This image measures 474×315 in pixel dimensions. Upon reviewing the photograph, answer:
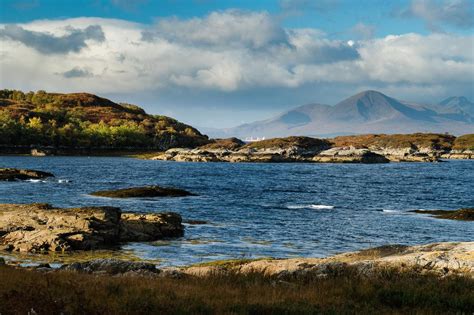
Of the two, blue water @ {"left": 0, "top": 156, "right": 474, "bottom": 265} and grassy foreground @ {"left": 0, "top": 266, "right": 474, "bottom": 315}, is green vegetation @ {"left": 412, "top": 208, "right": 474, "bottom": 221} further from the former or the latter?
grassy foreground @ {"left": 0, "top": 266, "right": 474, "bottom": 315}


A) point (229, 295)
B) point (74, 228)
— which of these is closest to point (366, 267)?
point (229, 295)

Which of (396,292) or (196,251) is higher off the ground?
(396,292)

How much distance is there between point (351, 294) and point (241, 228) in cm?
2853

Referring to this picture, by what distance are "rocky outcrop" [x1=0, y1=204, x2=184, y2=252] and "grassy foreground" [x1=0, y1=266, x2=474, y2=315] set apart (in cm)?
1572

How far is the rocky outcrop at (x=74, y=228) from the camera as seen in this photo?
31.3m

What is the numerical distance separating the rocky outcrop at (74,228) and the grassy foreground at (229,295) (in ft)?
51.6

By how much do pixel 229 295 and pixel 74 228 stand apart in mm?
21917

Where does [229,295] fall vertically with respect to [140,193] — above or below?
above

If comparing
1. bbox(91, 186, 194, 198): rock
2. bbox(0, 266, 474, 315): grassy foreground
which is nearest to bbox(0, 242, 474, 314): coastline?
bbox(0, 266, 474, 315): grassy foreground

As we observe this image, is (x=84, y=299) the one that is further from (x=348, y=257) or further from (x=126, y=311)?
(x=348, y=257)

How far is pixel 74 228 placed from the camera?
33.2 m

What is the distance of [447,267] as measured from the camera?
19766mm

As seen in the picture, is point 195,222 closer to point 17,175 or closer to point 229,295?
point 229,295

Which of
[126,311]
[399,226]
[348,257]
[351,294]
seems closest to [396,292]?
[351,294]
